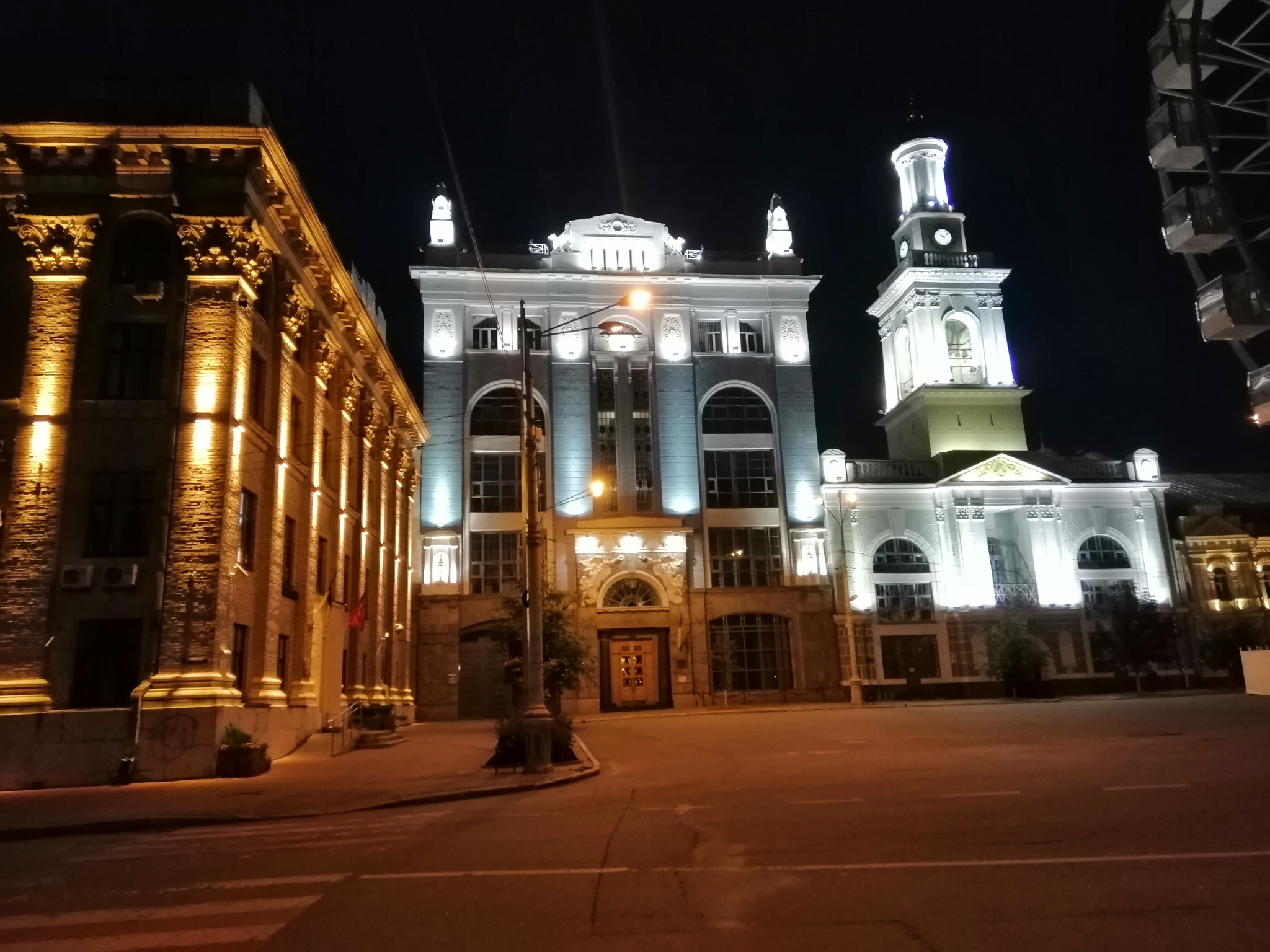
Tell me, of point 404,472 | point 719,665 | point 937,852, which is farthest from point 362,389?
point 937,852

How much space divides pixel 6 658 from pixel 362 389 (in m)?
17.3

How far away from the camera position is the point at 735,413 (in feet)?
166

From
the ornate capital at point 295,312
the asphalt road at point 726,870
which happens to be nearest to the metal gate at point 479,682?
the ornate capital at point 295,312

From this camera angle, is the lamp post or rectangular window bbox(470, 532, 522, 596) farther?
rectangular window bbox(470, 532, 522, 596)

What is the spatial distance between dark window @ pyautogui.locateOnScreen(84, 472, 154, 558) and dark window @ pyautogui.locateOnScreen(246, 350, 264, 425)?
309cm

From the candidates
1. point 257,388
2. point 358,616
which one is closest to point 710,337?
point 358,616

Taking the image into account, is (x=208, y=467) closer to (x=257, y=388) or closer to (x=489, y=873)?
(x=257, y=388)

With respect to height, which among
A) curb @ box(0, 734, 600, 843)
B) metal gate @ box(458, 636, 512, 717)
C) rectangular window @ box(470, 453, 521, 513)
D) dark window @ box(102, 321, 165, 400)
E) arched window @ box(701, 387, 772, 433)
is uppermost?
arched window @ box(701, 387, 772, 433)

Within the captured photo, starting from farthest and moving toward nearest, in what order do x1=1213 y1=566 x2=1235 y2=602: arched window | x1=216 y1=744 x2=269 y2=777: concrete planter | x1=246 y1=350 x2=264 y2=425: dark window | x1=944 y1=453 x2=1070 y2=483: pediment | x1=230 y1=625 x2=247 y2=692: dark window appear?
x1=1213 y1=566 x2=1235 y2=602: arched window → x1=944 y1=453 x2=1070 y2=483: pediment → x1=246 y1=350 x2=264 y2=425: dark window → x1=230 y1=625 x2=247 y2=692: dark window → x1=216 y1=744 x2=269 y2=777: concrete planter

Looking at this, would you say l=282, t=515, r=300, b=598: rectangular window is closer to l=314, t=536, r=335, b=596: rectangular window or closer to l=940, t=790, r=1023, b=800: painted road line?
l=314, t=536, r=335, b=596: rectangular window

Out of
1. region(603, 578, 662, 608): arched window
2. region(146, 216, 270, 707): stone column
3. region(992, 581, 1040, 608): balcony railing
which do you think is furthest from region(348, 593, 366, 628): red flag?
region(992, 581, 1040, 608): balcony railing

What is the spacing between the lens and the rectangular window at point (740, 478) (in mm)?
49000

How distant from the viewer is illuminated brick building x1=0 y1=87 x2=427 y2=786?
19.5 meters

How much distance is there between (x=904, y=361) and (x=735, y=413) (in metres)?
16.1
